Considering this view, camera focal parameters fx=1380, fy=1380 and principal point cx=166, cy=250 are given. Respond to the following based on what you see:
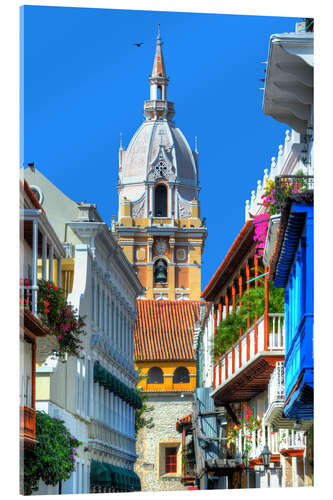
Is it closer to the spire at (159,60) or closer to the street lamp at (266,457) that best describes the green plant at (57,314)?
the spire at (159,60)

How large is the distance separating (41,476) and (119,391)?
1567 cm

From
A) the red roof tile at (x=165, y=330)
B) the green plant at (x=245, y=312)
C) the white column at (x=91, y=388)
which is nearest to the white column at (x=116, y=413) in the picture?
the green plant at (x=245, y=312)

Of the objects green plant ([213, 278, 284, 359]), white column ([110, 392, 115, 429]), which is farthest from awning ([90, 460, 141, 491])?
white column ([110, 392, 115, 429])

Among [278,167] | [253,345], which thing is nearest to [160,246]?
[253,345]

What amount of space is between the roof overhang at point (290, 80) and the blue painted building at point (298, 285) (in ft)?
6.92

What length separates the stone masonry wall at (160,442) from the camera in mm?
32412

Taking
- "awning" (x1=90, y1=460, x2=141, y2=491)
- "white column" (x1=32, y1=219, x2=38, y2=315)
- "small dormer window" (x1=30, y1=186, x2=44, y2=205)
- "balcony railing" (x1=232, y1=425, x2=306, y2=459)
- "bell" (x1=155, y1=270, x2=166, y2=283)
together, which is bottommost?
"awning" (x1=90, y1=460, x2=141, y2=491)

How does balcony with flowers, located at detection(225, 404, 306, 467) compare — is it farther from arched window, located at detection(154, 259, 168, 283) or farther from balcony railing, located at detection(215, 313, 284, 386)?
arched window, located at detection(154, 259, 168, 283)

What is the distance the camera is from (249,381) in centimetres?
2584

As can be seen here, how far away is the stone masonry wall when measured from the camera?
32412 mm

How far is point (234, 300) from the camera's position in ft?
93.8

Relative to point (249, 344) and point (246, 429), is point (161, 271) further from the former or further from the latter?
point (249, 344)

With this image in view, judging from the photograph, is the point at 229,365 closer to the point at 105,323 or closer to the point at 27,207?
the point at 105,323
